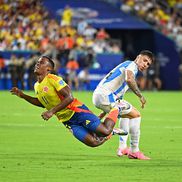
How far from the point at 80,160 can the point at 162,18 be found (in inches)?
1255

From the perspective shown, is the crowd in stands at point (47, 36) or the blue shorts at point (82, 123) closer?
the blue shorts at point (82, 123)

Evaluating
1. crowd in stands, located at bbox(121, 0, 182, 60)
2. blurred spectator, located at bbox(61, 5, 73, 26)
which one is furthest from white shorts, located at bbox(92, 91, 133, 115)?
crowd in stands, located at bbox(121, 0, 182, 60)

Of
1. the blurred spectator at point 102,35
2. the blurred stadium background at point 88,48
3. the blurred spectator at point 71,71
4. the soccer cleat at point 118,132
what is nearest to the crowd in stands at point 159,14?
the blurred stadium background at point 88,48

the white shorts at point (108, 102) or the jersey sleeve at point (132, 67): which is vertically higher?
the jersey sleeve at point (132, 67)

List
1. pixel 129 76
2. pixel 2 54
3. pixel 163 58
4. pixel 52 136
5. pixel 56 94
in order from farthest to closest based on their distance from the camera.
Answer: pixel 163 58, pixel 2 54, pixel 52 136, pixel 129 76, pixel 56 94

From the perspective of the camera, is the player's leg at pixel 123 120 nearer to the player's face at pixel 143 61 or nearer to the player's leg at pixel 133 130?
the player's leg at pixel 133 130

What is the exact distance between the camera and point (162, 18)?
1748 inches

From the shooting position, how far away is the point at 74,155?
46.1ft

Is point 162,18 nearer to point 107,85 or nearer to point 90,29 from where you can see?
point 90,29

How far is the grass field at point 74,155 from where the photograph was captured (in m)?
11.0

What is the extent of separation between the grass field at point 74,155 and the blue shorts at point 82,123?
467mm

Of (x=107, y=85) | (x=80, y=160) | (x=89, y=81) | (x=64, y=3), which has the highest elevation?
(x=107, y=85)

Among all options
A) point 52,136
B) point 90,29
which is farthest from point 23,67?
point 52,136

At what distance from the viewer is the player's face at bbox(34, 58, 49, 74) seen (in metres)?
12.4
